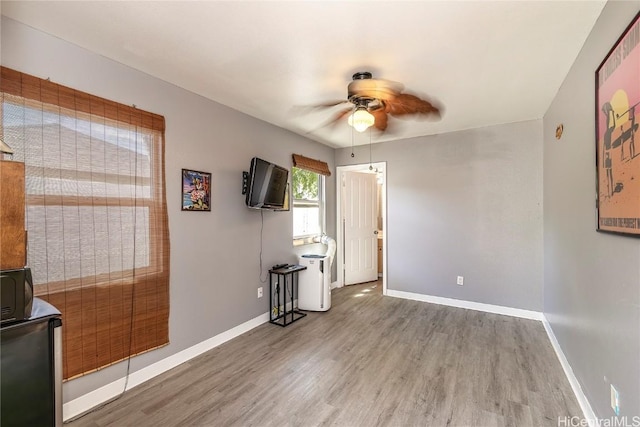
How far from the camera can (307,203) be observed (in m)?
4.48

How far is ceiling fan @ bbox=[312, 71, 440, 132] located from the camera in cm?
227

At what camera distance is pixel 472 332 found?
126 inches

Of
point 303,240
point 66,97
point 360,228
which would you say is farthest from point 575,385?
point 66,97

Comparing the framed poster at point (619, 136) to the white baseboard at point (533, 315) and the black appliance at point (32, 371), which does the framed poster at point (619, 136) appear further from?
the black appliance at point (32, 371)

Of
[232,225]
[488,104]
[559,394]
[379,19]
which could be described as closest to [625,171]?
[379,19]

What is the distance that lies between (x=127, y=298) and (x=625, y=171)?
3053 millimetres

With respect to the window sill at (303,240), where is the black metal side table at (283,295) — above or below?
below

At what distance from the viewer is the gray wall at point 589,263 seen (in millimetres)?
1323

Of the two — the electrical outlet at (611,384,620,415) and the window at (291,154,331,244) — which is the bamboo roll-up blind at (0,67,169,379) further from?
the electrical outlet at (611,384,620,415)

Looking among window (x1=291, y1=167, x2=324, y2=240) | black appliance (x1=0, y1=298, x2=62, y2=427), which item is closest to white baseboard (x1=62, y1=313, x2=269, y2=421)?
black appliance (x1=0, y1=298, x2=62, y2=427)

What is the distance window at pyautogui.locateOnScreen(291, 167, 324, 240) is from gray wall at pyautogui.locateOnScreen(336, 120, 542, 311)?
106 centimetres

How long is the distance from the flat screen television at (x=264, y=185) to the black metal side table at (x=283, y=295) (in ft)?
2.64

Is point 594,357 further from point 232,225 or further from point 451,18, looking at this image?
point 232,225

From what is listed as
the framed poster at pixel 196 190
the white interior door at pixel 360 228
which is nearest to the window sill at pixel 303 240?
the white interior door at pixel 360 228
